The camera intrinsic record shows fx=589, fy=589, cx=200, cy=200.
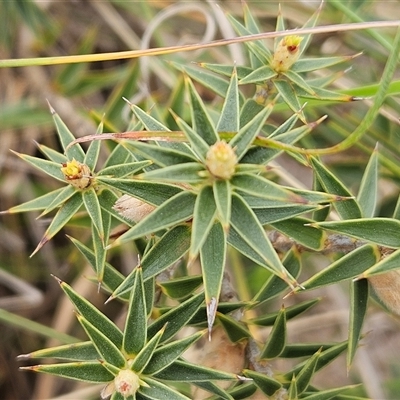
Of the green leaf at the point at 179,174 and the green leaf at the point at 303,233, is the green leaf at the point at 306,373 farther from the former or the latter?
the green leaf at the point at 179,174

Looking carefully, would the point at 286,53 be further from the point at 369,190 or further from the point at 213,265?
the point at 213,265

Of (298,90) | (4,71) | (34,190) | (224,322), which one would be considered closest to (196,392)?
(224,322)

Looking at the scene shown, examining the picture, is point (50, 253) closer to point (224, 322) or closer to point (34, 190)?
point (34, 190)

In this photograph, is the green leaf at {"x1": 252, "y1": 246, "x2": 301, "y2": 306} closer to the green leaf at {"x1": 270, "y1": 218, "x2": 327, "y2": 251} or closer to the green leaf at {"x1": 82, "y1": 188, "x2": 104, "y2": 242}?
the green leaf at {"x1": 270, "y1": 218, "x2": 327, "y2": 251}

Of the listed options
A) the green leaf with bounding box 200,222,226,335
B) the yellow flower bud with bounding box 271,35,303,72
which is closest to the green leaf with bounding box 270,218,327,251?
the green leaf with bounding box 200,222,226,335

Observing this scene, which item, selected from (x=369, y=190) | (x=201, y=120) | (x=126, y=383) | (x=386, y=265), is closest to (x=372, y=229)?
(x=386, y=265)

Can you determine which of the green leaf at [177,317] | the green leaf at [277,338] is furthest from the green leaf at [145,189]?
the green leaf at [277,338]
